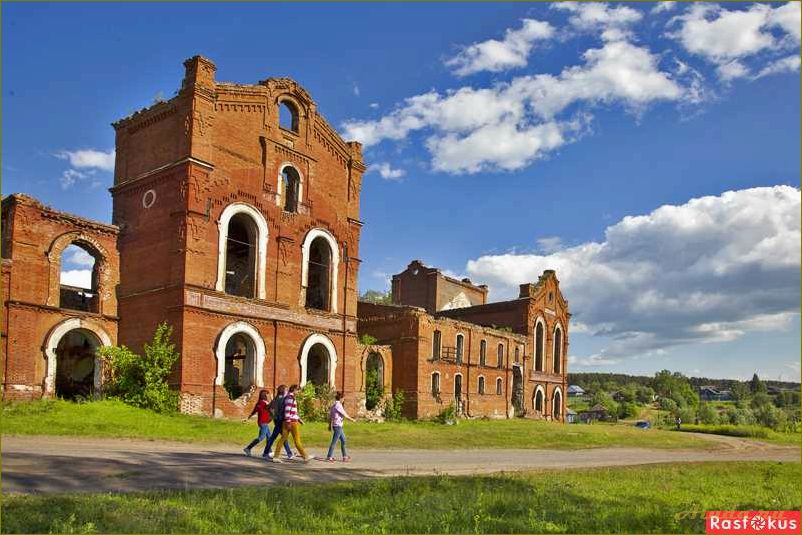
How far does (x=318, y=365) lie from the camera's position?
34500 mm

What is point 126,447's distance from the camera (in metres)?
17.7

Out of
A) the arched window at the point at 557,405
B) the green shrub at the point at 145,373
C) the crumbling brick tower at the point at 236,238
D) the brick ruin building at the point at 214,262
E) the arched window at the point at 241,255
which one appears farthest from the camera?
the arched window at the point at 557,405

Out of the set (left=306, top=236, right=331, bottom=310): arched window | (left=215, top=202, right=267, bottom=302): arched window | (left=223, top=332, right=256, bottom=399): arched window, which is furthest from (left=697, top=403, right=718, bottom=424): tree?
(left=215, top=202, right=267, bottom=302): arched window

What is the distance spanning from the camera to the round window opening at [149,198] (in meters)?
29.1

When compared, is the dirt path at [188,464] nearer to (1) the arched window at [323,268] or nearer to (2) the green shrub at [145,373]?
(2) the green shrub at [145,373]

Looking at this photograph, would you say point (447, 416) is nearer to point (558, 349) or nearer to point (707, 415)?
point (558, 349)

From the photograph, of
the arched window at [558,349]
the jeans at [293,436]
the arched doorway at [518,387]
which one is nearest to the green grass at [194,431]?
the jeans at [293,436]

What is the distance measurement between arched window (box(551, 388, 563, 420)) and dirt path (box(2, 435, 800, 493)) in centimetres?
3316

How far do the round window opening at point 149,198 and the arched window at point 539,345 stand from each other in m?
31.9

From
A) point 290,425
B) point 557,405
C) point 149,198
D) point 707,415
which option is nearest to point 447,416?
point 557,405

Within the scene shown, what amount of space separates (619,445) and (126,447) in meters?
A: 19.7

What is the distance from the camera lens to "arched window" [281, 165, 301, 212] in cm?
3281

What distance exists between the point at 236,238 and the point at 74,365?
8.52m

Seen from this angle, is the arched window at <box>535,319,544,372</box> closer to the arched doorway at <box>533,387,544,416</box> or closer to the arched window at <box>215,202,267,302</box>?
the arched doorway at <box>533,387,544,416</box>
